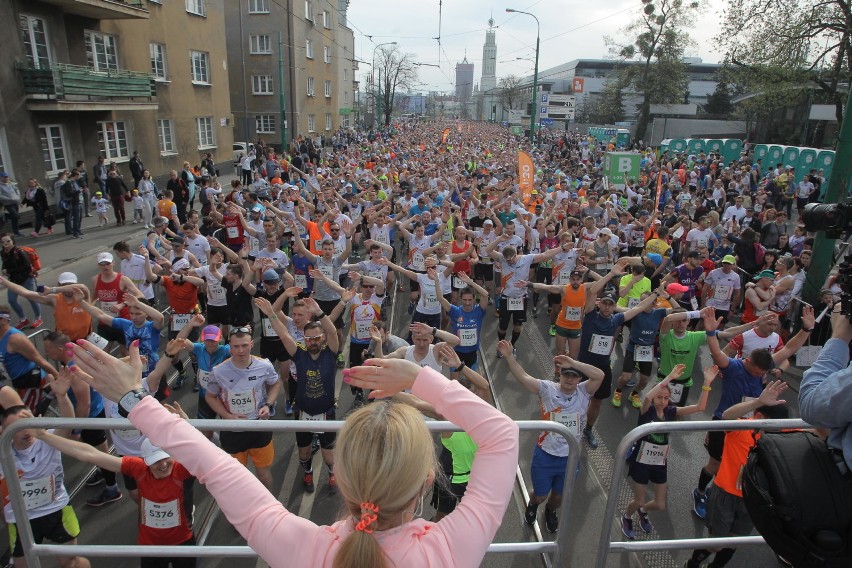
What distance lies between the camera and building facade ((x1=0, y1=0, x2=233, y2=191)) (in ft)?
55.1

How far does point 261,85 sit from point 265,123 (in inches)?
108

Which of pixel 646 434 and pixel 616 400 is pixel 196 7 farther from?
pixel 646 434

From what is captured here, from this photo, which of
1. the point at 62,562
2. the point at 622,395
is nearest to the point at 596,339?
the point at 622,395

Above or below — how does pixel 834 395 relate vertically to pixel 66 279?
above

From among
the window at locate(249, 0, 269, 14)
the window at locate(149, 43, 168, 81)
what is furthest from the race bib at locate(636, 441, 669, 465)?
the window at locate(249, 0, 269, 14)

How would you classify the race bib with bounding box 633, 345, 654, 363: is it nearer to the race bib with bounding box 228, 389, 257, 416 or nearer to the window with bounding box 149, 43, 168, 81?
the race bib with bounding box 228, 389, 257, 416

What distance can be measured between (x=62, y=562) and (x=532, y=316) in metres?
8.75

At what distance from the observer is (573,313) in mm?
8203

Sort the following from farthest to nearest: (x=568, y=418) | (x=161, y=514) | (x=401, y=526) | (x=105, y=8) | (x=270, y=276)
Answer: (x=105, y=8)
(x=270, y=276)
(x=568, y=418)
(x=161, y=514)
(x=401, y=526)

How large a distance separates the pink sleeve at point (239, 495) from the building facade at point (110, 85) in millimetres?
19106

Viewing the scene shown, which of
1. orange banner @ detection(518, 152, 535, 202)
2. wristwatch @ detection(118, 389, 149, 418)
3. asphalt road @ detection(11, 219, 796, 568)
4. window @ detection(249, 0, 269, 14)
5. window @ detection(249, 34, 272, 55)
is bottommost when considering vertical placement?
asphalt road @ detection(11, 219, 796, 568)

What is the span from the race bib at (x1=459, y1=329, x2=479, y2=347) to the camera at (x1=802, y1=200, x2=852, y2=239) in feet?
14.8

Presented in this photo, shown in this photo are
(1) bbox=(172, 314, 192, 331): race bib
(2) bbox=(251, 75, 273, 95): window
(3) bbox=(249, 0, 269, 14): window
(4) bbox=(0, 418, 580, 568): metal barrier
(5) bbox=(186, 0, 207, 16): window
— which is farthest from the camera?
(2) bbox=(251, 75, 273, 95): window

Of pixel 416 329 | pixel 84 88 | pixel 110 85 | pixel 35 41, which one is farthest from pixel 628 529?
pixel 35 41
